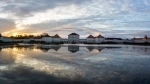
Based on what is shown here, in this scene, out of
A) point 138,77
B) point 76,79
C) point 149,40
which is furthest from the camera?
point 149,40

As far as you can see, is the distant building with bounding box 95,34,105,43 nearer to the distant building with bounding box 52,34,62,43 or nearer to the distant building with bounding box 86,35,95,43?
the distant building with bounding box 86,35,95,43

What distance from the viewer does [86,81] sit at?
36.8 feet

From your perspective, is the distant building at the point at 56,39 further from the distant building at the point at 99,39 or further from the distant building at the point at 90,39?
the distant building at the point at 99,39

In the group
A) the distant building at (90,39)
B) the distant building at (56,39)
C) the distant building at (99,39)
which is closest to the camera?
the distant building at (56,39)

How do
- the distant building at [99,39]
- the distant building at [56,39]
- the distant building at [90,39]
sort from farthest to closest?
the distant building at [90,39], the distant building at [99,39], the distant building at [56,39]

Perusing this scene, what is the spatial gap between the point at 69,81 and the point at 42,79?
1683mm

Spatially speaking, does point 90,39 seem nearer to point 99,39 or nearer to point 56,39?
Result: point 99,39

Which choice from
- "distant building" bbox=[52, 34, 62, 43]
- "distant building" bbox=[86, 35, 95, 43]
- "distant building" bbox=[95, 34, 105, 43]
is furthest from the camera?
"distant building" bbox=[86, 35, 95, 43]

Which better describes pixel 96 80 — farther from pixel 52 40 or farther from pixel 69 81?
pixel 52 40

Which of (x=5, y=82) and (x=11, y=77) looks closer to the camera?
(x=5, y=82)

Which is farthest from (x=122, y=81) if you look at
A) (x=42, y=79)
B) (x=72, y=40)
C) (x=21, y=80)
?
(x=72, y=40)

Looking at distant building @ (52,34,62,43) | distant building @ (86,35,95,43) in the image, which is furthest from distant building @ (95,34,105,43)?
distant building @ (52,34,62,43)

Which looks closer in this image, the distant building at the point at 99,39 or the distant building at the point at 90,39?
the distant building at the point at 99,39

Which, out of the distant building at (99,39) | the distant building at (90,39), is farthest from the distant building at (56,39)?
the distant building at (99,39)
